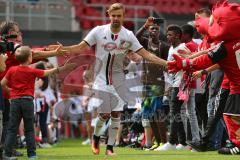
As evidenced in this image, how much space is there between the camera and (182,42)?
12.3 m

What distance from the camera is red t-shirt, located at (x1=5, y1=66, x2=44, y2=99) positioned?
31.3ft

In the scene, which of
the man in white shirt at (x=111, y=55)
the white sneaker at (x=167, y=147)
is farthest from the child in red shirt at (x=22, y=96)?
the white sneaker at (x=167, y=147)

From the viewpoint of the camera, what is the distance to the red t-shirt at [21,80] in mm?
9555

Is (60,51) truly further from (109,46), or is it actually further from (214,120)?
(214,120)

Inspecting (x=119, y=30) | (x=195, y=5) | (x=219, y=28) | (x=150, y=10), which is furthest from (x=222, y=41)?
(x=195, y=5)

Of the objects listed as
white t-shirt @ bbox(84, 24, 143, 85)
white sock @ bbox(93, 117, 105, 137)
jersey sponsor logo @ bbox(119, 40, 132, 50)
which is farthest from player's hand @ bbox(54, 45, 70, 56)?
white sock @ bbox(93, 117, 105, 137)

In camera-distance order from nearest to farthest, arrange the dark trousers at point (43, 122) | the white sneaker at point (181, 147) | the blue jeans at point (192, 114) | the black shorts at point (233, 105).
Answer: the black shorts at point (233, 105)
the blue jeans at point (192, 114)
the white sneaker at point (181, 147)
the dark trousers at point (43, 122)

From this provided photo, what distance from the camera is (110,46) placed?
34.6 ft

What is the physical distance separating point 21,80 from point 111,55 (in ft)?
5.24

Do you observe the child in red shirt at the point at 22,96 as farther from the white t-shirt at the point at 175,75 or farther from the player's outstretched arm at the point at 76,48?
the white t-shirt at the point at 175,75

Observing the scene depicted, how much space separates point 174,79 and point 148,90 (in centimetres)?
109

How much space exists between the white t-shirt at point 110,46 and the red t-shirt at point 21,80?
125cm

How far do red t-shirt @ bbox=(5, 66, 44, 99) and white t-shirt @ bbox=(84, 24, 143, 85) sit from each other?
4.10 feet

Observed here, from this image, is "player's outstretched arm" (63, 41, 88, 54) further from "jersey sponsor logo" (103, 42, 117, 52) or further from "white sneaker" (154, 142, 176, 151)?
"white sneaker" (154, 142, 176, 151)
